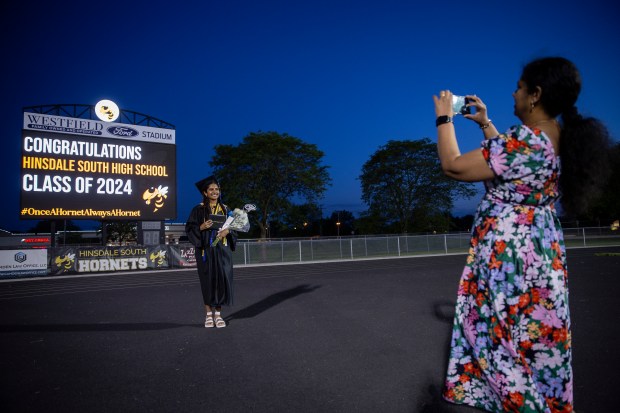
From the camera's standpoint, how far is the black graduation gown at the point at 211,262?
534 cm

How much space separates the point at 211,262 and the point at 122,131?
50.7ft

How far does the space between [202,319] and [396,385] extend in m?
3.85

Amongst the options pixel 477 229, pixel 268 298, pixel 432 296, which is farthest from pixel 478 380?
pixel 268 298

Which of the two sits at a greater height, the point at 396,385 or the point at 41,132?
the point at 41,132

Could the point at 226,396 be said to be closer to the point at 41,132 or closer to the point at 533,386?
the point at 533,386

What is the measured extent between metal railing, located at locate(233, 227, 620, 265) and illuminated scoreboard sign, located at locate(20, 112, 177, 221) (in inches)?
211

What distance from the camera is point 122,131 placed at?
59.2 feet

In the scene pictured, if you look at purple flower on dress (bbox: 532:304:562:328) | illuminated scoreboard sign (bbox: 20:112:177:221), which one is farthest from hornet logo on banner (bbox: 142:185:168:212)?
purple flower on dress (bbox: 532:304:562:328)

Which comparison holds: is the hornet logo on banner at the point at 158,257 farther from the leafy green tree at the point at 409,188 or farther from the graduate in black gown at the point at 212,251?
the leafy green tree at the point at 409,188

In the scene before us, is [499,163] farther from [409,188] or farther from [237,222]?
[409,188]

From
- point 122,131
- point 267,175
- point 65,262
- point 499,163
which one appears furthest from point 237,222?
point 267,175

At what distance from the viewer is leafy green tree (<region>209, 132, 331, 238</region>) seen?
95.5 ft

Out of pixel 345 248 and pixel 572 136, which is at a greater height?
pixel 572 136

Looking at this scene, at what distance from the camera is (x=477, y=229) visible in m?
1.62
